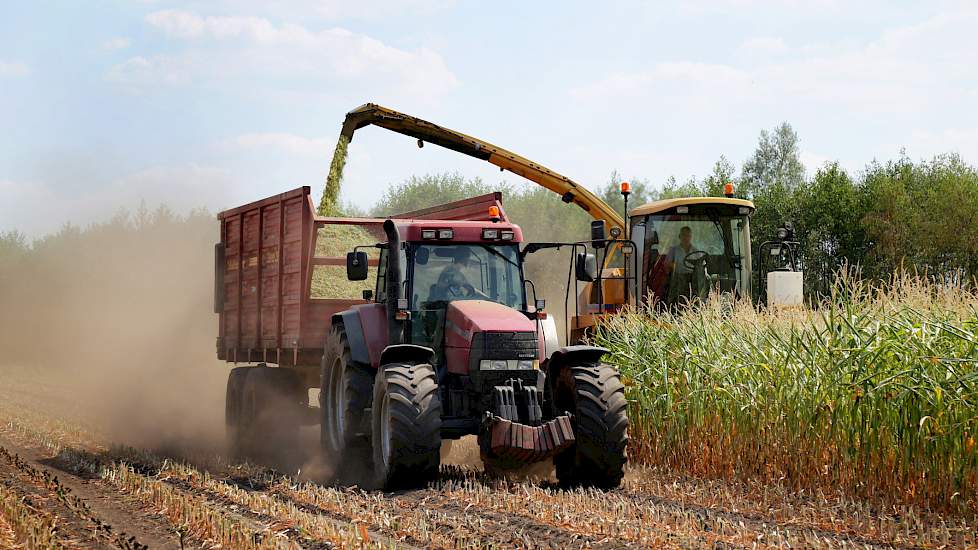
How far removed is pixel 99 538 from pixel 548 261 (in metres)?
42.9

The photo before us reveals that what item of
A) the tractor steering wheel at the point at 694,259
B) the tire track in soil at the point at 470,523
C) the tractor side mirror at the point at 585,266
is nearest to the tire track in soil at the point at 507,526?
the tire track in soil at the point at 470,523

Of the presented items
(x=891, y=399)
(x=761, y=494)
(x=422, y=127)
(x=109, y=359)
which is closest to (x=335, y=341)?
(x=761, y=494)

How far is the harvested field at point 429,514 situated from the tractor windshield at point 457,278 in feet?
5.04

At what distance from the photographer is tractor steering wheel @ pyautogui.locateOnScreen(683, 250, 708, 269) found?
1402 cm

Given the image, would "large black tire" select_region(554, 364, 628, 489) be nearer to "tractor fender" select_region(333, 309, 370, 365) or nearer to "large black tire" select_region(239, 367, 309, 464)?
"tractor fender" select_region(333, 309, 370, 365)

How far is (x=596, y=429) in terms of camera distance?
8961 mm

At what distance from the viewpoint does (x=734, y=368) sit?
392 inches

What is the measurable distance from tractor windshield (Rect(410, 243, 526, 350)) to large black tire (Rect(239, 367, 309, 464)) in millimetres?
3768

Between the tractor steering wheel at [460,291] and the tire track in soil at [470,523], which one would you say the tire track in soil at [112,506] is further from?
the tractor steering wheel at [460,291]

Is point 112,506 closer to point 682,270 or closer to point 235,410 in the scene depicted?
point 235,410

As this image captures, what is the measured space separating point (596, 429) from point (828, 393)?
1.93 meters

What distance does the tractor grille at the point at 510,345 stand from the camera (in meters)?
9.16

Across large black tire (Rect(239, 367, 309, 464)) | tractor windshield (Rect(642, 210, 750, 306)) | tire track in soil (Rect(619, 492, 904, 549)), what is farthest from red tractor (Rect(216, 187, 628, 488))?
tractor windshield (Rect(642, 210, 750, 306))

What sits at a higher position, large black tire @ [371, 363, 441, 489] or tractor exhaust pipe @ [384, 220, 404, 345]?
tractor exhaust pipe @ [384, 220, 404, 345]
